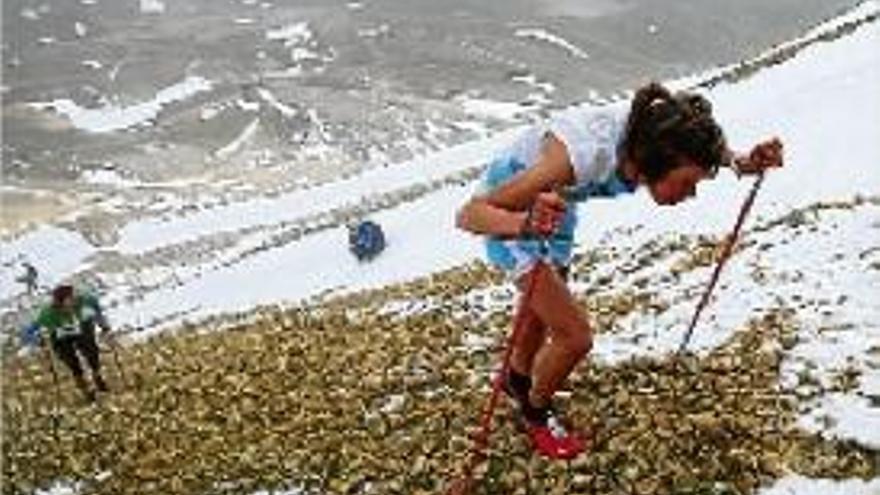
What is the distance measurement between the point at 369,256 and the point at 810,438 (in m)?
35.9

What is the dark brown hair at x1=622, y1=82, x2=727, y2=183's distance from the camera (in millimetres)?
10188

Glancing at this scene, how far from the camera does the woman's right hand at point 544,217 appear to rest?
31.6 feet

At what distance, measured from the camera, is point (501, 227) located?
32.2ft

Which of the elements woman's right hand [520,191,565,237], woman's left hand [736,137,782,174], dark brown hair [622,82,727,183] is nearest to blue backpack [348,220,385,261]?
woman's left hand [736,137,782,174]

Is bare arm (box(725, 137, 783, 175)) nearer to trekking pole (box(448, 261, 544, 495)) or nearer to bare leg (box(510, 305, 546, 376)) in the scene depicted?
trekking pole (box(448, 261, 544, 495))

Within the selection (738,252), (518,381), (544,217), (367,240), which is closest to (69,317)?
(738,252)

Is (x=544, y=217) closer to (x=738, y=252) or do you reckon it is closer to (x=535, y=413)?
(x=535, y=413)

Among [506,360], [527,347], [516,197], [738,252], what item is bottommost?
[738,252]

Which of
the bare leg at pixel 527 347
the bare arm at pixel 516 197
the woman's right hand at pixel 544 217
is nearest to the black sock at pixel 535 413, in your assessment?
the bare leg at pixel 527 347

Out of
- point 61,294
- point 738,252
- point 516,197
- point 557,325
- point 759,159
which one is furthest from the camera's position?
point 61,294

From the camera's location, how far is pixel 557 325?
1120 cm

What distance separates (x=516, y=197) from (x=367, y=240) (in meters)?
38.8

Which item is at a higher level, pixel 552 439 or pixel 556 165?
pixel 556 165

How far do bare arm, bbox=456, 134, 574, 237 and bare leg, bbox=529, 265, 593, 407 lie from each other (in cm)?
93
